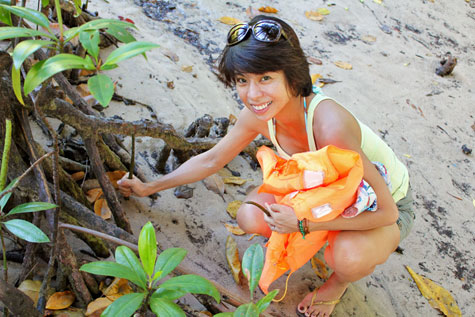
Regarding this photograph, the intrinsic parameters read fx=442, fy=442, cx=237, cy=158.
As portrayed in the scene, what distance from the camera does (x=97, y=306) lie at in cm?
167

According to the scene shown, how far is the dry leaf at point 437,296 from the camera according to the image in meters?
2.29

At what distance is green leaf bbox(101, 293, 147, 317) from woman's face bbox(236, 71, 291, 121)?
0.88 meters

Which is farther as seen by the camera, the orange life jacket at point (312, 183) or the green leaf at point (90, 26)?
the orange life jacket at point (312, 183)

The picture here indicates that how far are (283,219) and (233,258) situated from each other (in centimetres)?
53

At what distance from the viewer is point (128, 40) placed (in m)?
1.11

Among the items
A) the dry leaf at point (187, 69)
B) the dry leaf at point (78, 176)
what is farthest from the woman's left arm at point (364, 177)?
the dry leaf at point (187, 69)

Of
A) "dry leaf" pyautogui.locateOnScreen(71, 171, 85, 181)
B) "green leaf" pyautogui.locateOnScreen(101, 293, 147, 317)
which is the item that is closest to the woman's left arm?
"green leaf" pyautogui.locateOnScreen(101, 293, 147, 317)

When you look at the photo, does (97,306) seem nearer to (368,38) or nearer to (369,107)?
(369,107)

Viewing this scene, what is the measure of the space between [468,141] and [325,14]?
204 cm

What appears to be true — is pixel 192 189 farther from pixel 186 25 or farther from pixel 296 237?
pixel 186 25

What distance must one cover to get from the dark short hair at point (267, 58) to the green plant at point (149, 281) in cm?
72

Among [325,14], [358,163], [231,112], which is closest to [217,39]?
[231,112]

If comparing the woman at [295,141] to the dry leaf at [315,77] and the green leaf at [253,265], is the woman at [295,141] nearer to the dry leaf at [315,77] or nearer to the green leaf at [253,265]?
the green leaf at [253,265]

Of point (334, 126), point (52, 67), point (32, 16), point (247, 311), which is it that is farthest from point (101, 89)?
point (334, 126)
